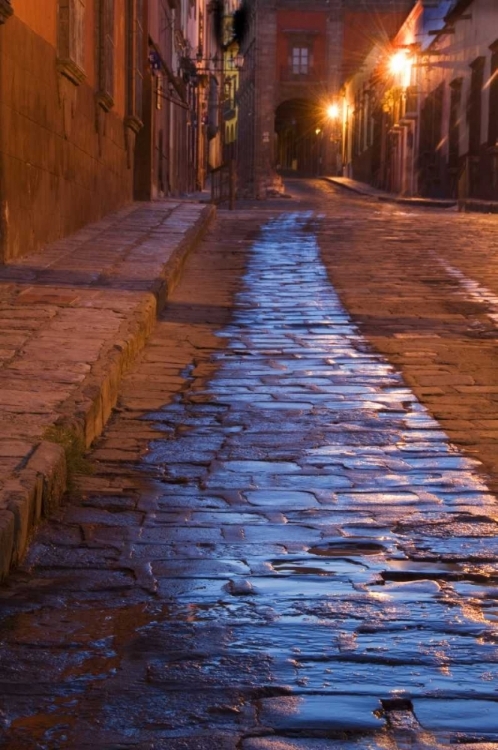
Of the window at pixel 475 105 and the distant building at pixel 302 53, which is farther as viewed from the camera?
the distant building at pixel 302 53

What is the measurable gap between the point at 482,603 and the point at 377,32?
2280 inches

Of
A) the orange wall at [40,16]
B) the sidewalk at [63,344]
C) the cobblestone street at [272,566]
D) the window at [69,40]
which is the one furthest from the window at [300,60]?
the cobblestone street at [272,566]

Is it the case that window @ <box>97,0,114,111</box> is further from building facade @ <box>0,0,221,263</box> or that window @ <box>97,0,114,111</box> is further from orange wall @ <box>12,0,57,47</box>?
orange wall @ <box>12,0,57,47</box>

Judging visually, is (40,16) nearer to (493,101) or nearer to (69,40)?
(69,40)

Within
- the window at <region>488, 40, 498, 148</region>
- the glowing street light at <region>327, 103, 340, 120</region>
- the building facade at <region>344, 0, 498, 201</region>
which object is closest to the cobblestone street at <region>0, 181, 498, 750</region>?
the window at <region>488, 40, 498, 148</region>

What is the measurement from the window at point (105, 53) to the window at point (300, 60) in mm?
44710

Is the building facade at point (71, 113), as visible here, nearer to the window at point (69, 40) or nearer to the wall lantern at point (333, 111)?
the window at point (69, 40)

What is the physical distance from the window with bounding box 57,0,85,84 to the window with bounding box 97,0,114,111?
201cm

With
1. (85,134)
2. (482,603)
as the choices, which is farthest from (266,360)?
(85,134)

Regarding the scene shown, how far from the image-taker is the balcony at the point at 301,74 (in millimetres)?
59125

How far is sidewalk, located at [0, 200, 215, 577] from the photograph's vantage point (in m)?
4.06

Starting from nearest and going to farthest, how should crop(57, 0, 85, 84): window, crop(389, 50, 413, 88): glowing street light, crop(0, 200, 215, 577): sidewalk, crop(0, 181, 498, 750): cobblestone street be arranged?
crop(0, 181, 498, 750): cobblestone street < crop(0, 200, 215, 577): sidewalk < crop(57, 0, 85, 84): window < crop(389, 50, 413, 88): glowing street light

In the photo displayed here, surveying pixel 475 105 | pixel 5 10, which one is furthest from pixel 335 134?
pixel 5 10

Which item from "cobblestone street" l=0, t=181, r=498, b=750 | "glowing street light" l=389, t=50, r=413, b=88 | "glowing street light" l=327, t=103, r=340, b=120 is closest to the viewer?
"cobblestone street" l=0, t=181, r=498, b=750
